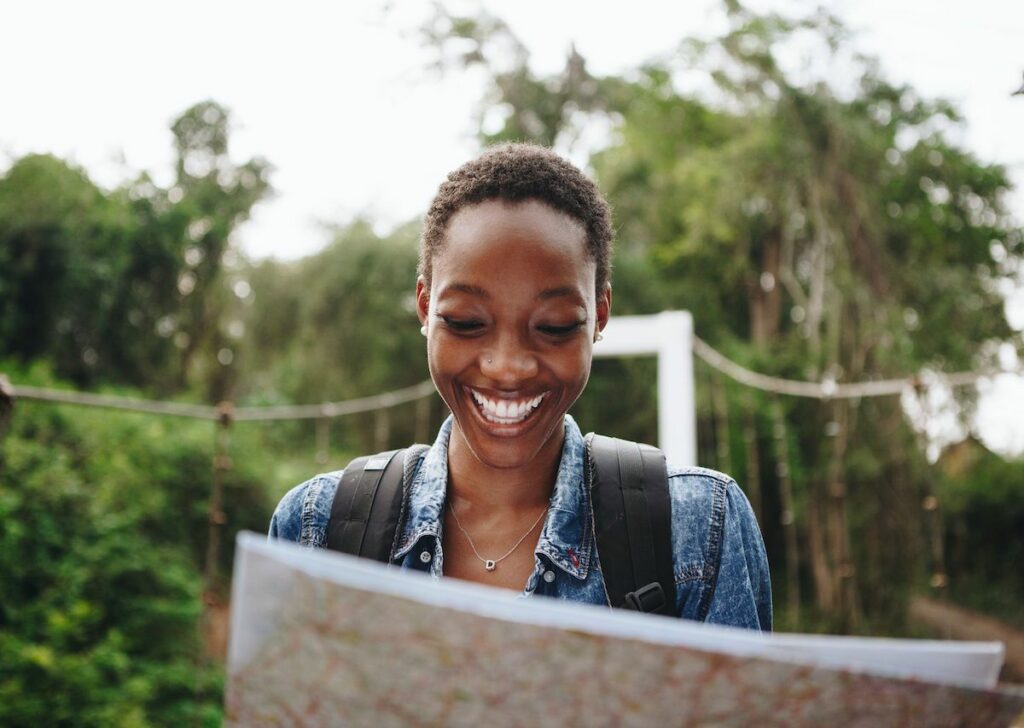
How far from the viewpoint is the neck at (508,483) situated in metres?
0.90

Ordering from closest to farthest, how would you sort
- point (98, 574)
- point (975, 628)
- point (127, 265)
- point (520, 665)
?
point (520, 665) < point (98, 574) < point (975, 628) < point (127, 265)

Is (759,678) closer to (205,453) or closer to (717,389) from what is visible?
(205,453)

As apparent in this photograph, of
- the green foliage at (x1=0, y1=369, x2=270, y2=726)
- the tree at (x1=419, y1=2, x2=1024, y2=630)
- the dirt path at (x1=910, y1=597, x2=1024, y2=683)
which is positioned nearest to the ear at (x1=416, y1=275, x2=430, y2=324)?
the green foliage at (x1=0, y1=369, x2=270, y2=726)

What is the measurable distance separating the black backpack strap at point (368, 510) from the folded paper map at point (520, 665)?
0.44m

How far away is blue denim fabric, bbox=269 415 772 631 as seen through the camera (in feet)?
2.50

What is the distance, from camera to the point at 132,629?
5.04m

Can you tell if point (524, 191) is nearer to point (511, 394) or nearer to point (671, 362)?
point (511, 394)

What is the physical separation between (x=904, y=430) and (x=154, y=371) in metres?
7.09

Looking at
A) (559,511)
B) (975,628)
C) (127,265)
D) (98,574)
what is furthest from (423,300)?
(975,628)

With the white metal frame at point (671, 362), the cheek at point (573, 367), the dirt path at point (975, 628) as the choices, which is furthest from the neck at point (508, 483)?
the dirt path at point (975, 628)

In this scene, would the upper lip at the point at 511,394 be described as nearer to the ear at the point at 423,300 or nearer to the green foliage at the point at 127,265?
the ear at the point at 423,300

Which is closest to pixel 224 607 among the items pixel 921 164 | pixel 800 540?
pixel 800 540

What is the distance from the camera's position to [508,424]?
0.84 metres

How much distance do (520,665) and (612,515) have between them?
0.47m
